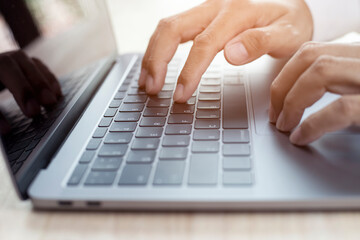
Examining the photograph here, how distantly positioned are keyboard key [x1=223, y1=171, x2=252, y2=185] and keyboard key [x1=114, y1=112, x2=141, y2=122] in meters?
0.19

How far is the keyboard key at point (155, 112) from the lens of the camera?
490 mm

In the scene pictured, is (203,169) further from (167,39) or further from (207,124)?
(167,39)

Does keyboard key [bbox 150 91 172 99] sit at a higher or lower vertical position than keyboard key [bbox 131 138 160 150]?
lower

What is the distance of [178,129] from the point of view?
44 cm

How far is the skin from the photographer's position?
401 millimetres

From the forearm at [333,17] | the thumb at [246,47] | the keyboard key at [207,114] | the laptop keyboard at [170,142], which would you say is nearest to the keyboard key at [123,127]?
the laptop keyboard at [170,142]

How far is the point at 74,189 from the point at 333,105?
31 cm

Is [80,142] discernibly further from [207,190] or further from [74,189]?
[207,190]

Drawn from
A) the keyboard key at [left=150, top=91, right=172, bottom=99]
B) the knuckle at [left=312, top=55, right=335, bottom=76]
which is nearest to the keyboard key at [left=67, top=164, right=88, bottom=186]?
the keyboard key at [left=150, top=91, right=172, bottom=99]

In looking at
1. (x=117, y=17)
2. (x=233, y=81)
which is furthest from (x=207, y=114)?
(x=117, y=17)

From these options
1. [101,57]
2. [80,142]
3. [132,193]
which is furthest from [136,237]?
[101,57]

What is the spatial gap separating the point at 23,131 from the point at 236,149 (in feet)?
0.91

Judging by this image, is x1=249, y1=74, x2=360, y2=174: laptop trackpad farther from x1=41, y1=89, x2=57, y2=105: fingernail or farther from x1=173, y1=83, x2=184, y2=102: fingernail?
x1=41, y1=89, x2=57, y2=105: fingernail

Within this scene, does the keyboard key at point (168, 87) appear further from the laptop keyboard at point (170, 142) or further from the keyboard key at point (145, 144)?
the keyboard key at point (145, 144)
